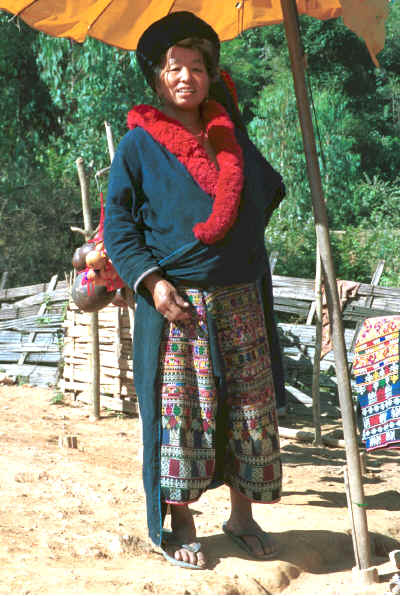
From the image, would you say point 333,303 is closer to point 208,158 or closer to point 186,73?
point 208,158

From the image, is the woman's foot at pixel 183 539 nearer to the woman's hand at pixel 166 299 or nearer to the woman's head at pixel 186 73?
the woman's hand at pixel 166 299

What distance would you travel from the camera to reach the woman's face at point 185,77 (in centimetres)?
257

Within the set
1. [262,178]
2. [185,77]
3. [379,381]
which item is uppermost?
[185,77]

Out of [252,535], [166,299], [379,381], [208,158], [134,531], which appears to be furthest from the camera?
[379,381]

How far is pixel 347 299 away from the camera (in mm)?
7621

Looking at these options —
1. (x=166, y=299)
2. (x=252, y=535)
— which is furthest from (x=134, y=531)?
(x=166, y=299)

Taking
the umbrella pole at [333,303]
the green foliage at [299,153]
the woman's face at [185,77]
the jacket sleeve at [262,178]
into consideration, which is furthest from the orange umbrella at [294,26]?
the green foliage at [299,153]

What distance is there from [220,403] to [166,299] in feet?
1.49

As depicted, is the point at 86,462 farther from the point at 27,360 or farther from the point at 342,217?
the point at 342,217

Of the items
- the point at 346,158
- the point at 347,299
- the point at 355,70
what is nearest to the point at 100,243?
the point at 347,299

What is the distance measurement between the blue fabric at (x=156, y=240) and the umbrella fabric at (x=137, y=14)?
28.8 inches

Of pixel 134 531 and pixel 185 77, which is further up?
pixel 185 77

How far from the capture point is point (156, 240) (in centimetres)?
259

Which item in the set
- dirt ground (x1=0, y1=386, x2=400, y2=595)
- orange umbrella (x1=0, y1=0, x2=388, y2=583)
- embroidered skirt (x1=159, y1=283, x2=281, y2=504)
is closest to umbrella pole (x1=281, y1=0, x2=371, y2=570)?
orange umbrella (x1=0, y1=0, x2=388, y2=583)
